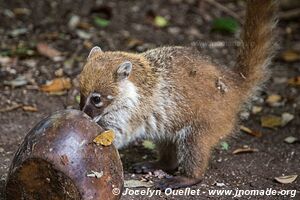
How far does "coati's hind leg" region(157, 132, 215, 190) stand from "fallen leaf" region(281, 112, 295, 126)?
1.57m

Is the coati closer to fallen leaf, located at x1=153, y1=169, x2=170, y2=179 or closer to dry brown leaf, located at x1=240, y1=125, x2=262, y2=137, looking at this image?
fallen leaf, located at x1=153, y1=169, x2=170, y2=179

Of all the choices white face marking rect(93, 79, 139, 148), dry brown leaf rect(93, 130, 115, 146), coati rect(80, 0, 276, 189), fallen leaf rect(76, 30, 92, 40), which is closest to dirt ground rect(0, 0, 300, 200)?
fallen leaf rect(76, 30, 92, 40)

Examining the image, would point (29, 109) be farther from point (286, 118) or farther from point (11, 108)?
point (286, 118)

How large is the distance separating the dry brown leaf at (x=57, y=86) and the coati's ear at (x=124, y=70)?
81.2 inches

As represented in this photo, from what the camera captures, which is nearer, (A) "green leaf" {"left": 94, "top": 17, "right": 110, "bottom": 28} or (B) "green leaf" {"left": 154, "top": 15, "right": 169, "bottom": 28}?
(A) "green leaf" {"left": 94, "top": 17, "right": 110, "bottom": 28}

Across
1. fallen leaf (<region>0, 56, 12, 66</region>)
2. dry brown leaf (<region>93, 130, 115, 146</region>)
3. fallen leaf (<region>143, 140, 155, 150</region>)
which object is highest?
dry brown leaf (<region>93, 130, 115, 146</region>)

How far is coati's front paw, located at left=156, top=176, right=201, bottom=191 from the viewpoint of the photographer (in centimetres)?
547

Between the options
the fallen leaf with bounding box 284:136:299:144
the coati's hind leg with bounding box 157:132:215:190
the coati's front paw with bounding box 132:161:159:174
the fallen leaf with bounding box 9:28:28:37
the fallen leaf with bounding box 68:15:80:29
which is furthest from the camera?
the fallen leaf with bounding box 68:15:80:29

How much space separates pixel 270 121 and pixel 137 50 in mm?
2342

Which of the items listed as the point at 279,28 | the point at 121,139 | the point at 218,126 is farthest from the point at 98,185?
the point at 279,28

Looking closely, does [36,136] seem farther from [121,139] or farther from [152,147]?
[152,147]

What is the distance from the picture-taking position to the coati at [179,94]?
5.42 meters

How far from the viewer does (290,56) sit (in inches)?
333

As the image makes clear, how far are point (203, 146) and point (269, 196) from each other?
29.0 inches
